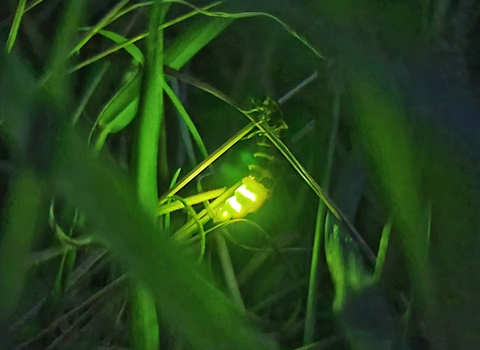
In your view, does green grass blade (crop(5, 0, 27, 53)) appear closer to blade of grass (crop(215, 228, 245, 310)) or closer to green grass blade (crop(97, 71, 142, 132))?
green grass blade (crop(97, 71, 142, 132))

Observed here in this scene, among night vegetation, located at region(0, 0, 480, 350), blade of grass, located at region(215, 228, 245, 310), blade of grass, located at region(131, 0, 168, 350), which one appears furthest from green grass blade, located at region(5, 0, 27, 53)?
blade of grass, located at region(215, 228, 245, 310)

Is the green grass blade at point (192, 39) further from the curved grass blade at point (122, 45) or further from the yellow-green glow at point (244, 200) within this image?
the yellow-green glow at point (244, 200)

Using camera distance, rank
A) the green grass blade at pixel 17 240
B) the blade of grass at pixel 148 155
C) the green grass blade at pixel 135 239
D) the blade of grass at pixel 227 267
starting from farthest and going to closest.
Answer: the blade of grass at pixel 227 267
the blade of grass at pixel 148 155
the green grass blade at pixel 17 240
the green grass blade at pixel 135 239

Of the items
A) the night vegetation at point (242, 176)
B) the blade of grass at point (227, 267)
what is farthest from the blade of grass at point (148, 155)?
the blade of grass at point (227, 267)

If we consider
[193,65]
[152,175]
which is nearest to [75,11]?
[152,175]

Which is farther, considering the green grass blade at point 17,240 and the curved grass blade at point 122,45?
the curved grass blade at point 122,45

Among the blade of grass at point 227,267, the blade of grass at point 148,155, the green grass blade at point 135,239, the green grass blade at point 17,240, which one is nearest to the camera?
the green grass blade at point 135,239
